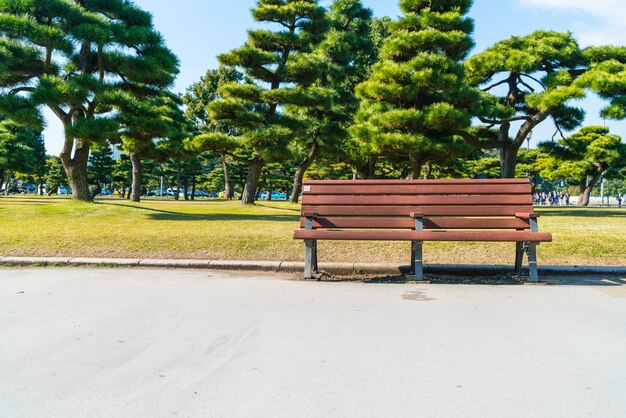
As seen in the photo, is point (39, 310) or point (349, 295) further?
point (349, 295)

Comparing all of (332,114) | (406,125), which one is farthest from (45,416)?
(332,114)

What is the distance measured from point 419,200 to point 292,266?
1.76 meters

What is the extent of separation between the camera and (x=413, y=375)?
2631 mm

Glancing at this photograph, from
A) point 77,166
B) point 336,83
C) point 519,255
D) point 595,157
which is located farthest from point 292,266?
point 595,157

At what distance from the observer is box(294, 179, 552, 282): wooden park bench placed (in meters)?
5.46

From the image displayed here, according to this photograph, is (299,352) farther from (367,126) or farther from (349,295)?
(367,126)

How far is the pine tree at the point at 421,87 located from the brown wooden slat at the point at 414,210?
1059 centimetres

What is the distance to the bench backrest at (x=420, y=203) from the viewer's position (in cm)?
556

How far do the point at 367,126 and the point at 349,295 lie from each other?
1328 cm

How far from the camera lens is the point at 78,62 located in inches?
567

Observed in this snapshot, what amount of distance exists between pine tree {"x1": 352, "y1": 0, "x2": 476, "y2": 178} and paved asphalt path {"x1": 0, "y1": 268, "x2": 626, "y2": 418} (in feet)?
38.6

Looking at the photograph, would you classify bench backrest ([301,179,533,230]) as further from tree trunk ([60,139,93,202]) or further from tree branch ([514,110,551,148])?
tree branch ([514,110,551,148])

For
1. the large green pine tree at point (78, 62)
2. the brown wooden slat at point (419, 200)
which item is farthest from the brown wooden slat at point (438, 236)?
the large green pine tree at point (78, 62)

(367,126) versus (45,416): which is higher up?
(367,126)
